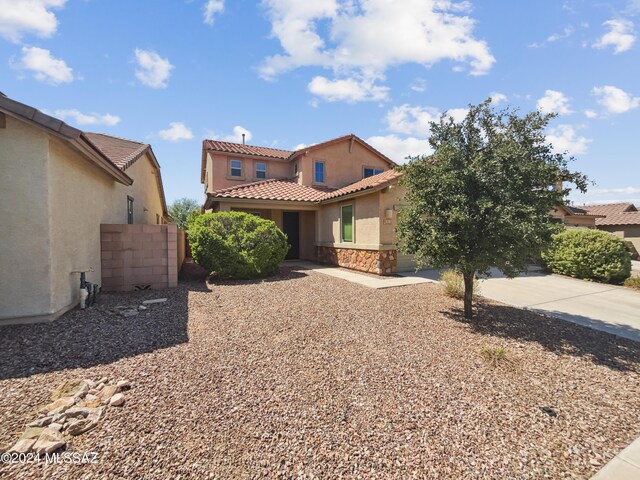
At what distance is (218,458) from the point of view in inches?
97.3

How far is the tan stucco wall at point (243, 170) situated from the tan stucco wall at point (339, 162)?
1561mm

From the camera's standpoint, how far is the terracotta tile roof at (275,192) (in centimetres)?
1393

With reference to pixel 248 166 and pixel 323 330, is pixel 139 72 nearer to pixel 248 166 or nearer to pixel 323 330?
pixel 248 166

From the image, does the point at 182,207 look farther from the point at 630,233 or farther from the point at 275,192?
the point at 630,233

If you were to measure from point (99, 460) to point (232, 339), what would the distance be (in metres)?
2.60

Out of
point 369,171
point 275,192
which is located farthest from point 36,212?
point 369,171

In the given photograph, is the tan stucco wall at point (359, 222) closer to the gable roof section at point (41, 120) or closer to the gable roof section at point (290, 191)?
the gable roof section at point (290, 191)

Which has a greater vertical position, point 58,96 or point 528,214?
point 58,96

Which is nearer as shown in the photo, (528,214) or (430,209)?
(528,214)

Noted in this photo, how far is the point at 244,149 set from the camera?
19125 mm

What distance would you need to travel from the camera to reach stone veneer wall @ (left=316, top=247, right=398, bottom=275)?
11.5m

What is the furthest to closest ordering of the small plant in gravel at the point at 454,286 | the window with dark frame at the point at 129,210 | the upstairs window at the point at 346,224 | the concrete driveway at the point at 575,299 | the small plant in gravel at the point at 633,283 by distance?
the upstairs window at the point at 346,224 → the window with dark frame at the point at 129,210 → the small plant in gravel at the point at 633,283 → the small plant in gravel at the point at 454,286 → the concrete driveway at the point at 575,299

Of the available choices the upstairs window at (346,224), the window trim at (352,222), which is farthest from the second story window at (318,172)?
the upstairs window at (346,224)

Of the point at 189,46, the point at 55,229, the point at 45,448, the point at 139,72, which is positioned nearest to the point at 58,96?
the point at 139,72
